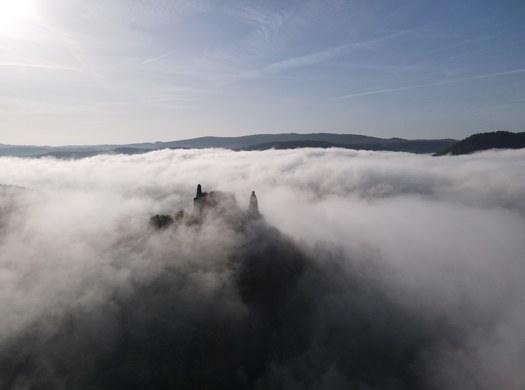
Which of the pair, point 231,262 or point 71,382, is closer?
point 71,382

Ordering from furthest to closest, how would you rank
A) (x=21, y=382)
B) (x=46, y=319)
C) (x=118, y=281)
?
1. (x=118, y=281)
2. (x=46, y=319)
3. (x=21, y=382)

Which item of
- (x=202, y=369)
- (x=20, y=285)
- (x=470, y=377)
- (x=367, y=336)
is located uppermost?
(x=20, y=285)

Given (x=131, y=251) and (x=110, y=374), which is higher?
(x=131, y=251)

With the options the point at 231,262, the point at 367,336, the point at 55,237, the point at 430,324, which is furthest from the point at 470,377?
the point at 55,237

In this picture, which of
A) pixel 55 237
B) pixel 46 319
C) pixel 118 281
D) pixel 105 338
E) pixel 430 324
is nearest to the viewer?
pixel 105 338

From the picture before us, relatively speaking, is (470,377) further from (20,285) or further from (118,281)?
(20,285)

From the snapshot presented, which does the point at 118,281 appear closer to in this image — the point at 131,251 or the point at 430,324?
the point at 131,251

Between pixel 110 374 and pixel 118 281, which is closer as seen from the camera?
pixel 110 374

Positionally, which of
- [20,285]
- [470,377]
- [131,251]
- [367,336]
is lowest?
[470,377]

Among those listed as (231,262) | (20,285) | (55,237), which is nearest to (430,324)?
(231,262)
